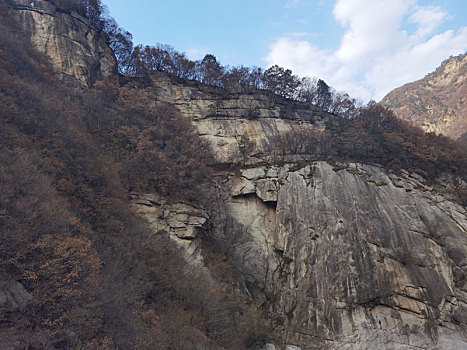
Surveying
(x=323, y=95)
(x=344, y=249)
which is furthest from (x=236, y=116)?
(x=344, y=249)

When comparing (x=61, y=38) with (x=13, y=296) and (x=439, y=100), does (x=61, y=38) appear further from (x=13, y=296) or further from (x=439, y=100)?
(x=439, y=100)

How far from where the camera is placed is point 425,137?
117 ft

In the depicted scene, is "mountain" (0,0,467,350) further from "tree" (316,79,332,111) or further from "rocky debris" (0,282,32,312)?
"tree" (316,79,332,111)

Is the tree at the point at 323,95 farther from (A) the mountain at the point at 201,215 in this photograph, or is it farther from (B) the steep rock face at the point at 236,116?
(A) the mountain at the point at 201,215

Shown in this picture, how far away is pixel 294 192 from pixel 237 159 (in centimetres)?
841

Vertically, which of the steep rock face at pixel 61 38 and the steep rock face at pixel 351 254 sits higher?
the steep rock face at pixel 61 38

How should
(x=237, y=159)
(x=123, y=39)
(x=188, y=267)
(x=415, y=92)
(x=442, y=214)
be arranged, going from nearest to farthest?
(x=188, y=267) → (x=442, y=214) → (x=237, y=159) → (x=123, y=39) → (x=415, y=92)

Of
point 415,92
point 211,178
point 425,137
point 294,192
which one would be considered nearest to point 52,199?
point 211,178

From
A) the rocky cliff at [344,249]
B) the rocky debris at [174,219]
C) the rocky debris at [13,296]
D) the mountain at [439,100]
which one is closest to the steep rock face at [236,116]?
the rocky cliff at [344,249]

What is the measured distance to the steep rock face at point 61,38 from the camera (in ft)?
96.2

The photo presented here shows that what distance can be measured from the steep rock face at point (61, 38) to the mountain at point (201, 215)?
16 cm

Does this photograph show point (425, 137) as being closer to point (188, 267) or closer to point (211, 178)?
point (211, 178)

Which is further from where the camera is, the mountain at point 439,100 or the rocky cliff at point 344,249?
the mountain at point 439,100

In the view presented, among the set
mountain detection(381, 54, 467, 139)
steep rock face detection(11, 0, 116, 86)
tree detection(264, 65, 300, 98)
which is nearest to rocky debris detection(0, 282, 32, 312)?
steep rock face detection(11, 0, 116, 86)
